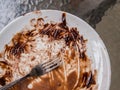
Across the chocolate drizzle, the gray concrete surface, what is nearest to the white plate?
the chocolate drizzle

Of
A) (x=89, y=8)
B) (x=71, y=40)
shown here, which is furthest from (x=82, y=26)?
(x=89, y=8)

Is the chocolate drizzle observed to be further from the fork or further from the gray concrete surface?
the gray concrete surface

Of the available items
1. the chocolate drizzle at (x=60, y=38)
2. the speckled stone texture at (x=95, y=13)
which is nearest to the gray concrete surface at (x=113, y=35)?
the speckled stone texture at (x=95, y=13)

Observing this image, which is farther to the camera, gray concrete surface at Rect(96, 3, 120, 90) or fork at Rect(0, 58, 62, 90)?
gray concrete surface at Rect(96, 3, 120, 90)

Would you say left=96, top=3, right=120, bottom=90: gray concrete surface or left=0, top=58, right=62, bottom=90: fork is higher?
left=96, top=3, right=120, bottom=90: gray concrete surface

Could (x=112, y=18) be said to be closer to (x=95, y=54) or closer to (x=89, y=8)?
Answer: (x=89, y=8)

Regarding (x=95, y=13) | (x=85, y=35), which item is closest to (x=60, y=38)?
(x=85, y=35)

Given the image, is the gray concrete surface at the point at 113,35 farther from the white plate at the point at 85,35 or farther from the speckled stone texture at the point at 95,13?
the white plate at the point at 85,35
